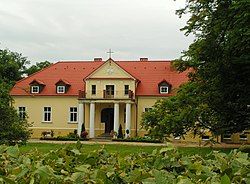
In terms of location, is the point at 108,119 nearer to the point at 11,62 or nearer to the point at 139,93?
the point at 139,93

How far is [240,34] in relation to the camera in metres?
16.8

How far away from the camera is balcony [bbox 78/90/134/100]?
47938 mm

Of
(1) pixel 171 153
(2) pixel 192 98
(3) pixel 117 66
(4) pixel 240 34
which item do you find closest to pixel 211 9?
(4) pixel 240 34

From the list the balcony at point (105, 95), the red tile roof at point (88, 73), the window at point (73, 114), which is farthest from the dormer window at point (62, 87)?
the balcony at point (105, 95)

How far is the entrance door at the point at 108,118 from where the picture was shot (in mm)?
49750

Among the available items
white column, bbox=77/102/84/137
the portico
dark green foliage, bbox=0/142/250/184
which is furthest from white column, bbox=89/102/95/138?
dark green foliage, bbox=0/142/250/184

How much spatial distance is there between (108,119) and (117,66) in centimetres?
580

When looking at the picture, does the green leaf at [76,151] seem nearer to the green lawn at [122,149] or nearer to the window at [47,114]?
the green lawn at [122,149]

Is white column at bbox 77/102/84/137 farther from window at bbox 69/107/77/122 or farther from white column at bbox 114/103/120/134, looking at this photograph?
white column at bbox 114/103/120/134

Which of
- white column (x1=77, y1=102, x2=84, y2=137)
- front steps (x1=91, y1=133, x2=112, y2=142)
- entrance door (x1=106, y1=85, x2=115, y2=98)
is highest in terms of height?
entrance door (x1=106, y1=85, x2=115, y2=98)

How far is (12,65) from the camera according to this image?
6103cm

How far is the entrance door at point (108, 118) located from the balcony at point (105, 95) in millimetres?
2347

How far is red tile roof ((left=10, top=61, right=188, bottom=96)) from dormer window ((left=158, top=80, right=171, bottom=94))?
42cm

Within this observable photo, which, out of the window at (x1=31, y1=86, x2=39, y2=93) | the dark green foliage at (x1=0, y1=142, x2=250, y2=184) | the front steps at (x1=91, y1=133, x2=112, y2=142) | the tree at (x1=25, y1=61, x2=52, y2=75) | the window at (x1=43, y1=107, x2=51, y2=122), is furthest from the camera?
the tree at (x1=25, y1=61, x2=52, y2=75)
